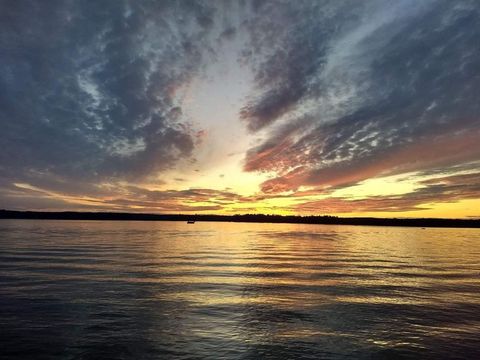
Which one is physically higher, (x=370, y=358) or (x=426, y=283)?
(x=426, y=283)

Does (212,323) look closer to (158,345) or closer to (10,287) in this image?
(158,345)

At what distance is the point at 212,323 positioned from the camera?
687 inches

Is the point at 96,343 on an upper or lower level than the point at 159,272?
lower

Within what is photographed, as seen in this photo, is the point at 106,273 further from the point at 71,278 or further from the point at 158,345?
the point at 158,345

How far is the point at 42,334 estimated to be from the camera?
1527cm

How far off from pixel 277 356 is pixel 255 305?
318 inches

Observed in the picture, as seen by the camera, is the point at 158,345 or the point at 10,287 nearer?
the point at 158,345

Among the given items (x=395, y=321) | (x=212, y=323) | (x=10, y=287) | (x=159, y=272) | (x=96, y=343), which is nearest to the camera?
(x=96, y=343)

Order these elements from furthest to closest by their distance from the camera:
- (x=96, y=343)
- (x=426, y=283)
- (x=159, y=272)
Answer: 1. (x=159, y=272)
2. (x=426, y=283)
3. (x=96, y=343)

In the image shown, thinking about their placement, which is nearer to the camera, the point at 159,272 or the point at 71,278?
the point at 71,278

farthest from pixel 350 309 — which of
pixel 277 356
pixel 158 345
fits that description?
pixel 158 345

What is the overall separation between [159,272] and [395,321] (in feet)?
68.7

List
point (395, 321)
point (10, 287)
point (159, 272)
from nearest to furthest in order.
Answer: point (395, 321) → point (10, 287) → point (159, 272)

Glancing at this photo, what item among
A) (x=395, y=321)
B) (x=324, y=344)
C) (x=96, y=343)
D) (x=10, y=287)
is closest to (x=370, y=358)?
(x=324, y=344)
